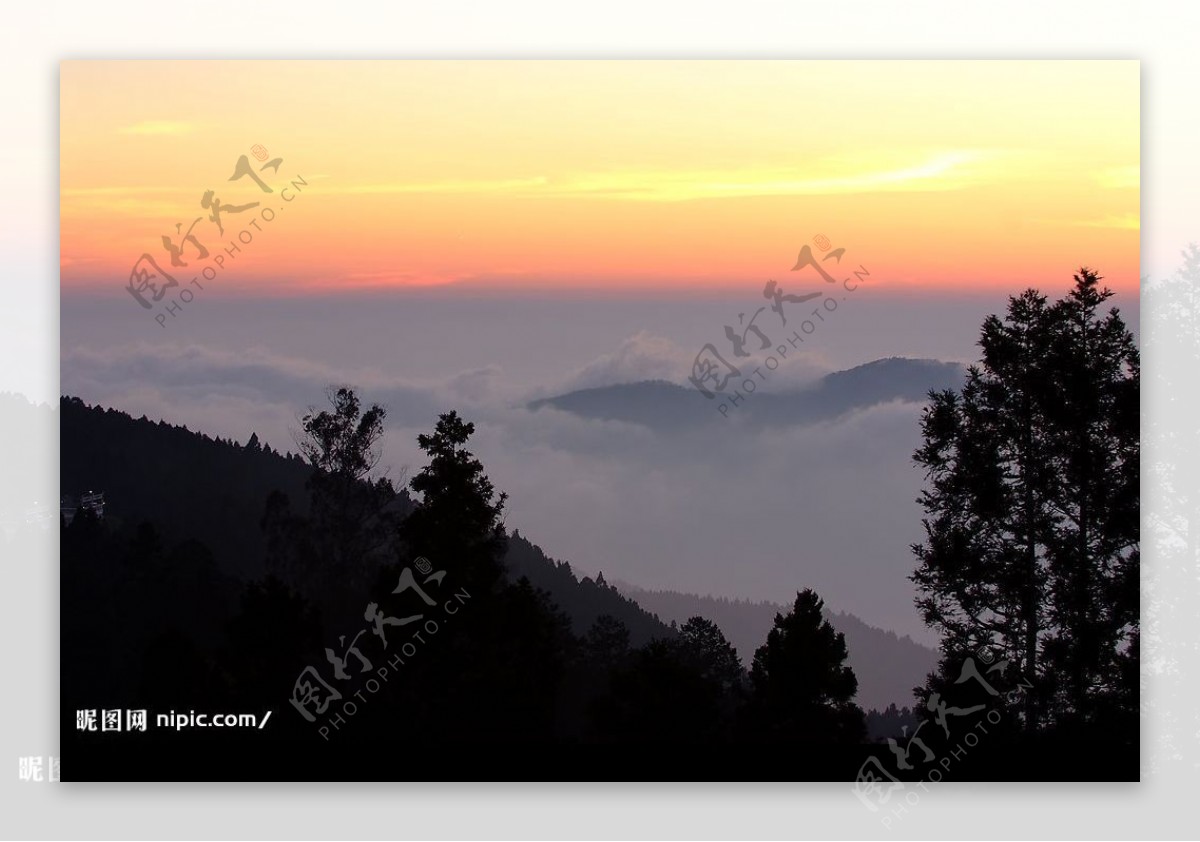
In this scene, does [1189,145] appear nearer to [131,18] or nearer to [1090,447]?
[1090,447]

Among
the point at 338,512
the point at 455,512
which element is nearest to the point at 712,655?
the point at 455,512

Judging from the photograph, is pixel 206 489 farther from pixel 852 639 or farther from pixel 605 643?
pixel 852 639

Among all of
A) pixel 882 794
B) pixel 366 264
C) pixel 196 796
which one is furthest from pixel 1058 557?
pixel 196 796

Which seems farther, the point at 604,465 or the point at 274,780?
the point at 604,465

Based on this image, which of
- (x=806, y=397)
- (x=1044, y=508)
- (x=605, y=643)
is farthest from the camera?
(x=1044, y=508)

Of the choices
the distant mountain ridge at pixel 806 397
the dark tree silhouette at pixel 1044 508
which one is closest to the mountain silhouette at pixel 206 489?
the distant mountain ridge at pixel 806 397

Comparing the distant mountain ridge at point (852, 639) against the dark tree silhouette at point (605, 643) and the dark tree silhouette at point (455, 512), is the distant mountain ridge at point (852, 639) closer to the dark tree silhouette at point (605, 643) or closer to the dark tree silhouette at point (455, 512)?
the dark tree silhouette at point (605, 643)
